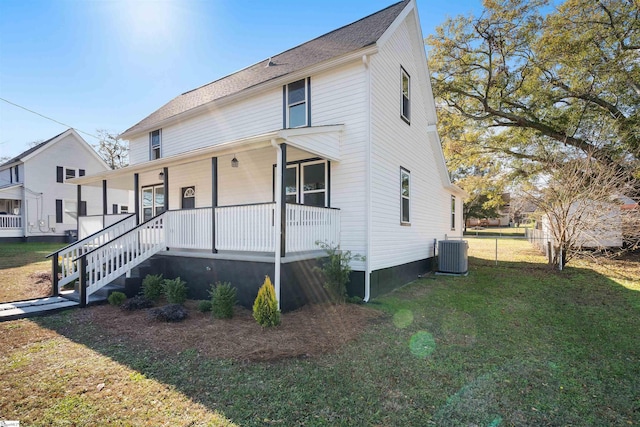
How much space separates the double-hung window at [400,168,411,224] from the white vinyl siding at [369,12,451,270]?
231 millimetres

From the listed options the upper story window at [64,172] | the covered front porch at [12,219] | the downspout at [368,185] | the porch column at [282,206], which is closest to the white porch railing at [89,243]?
the porch column at [282,206]

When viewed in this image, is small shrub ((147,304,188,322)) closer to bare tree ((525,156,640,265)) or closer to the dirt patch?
the dirt patch

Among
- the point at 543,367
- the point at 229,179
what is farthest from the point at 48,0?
the point at 543,367

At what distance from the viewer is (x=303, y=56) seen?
31.6ft

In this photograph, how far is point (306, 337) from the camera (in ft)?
16.5

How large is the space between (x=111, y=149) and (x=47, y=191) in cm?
1431

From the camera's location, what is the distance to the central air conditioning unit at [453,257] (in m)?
11.1

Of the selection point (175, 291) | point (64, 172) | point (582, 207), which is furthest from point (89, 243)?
point (64, 172)

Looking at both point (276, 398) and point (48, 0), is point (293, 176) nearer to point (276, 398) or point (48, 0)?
point (276, 398)

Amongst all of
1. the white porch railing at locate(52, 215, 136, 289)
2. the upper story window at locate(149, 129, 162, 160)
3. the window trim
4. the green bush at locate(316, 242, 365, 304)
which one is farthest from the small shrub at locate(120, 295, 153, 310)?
the upper story window at locate(149, 129, 162, 160)

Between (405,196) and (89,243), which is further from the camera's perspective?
(405,196)

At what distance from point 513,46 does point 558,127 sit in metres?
4.71

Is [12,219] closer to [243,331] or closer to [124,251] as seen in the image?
[124,251]

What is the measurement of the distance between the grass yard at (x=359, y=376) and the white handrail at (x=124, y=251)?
3.01 ft
